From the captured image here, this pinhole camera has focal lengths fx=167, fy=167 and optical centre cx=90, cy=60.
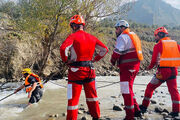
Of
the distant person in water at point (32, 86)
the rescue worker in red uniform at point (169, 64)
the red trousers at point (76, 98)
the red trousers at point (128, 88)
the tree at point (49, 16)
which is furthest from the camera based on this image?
the tree at point (49, 16)

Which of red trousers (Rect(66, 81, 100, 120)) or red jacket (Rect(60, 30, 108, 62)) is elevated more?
red jacket (Rect(60, 30, 108, 62))

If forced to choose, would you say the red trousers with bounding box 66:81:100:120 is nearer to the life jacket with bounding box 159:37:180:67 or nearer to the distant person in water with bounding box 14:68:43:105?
the life jacket with bounding box 159:37:180:67

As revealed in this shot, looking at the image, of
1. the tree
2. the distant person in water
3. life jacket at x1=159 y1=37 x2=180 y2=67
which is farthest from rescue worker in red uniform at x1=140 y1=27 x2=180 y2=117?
the tree

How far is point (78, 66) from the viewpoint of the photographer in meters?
3.17

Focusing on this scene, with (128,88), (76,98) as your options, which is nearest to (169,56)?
(128,88)

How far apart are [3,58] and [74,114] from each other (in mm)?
11092

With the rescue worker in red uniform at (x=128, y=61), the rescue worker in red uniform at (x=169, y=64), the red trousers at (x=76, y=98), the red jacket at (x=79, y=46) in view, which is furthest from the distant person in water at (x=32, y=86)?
the rescue worker in red uniform at (x=169, y=64)

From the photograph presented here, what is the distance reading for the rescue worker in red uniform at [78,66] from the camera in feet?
10.0

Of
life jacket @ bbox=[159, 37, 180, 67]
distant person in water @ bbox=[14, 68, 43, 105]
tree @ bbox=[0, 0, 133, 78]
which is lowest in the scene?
distant person in water @ bbox=[14, 68, 43, 105]

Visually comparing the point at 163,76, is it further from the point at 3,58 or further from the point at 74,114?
the point at 3,58

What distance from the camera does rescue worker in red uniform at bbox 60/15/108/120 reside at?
3.06 m

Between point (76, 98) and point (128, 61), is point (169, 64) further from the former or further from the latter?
point (76, 98)

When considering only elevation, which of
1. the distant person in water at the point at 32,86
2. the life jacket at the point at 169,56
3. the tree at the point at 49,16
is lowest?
the distant person in water at the point at 32,86

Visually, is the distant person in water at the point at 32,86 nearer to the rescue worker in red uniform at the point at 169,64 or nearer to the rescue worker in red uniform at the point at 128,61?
the rescue worker in red uniform at the point at 128,61
